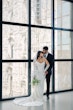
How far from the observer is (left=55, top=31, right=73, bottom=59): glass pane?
850 centimetres

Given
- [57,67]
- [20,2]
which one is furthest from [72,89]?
[20,2]

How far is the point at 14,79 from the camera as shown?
23.6 ft

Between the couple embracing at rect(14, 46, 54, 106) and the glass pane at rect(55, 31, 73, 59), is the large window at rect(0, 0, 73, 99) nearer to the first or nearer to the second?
the glass pane at rect(55, 31, 73, 59)

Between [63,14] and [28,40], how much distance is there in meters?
2.21

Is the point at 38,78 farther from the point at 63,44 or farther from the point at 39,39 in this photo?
the point at 63,44

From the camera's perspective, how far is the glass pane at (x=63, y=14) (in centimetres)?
853

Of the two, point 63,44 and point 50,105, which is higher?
point 63,44

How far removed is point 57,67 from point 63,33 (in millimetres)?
1371

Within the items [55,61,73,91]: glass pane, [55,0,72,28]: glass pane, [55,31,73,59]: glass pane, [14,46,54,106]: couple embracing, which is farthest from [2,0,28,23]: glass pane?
[55,61,73,91]: glass pane

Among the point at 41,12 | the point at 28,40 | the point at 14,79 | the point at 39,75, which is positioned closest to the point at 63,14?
the point at 41,12

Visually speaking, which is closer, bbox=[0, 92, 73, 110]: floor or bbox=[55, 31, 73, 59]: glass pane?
bbox=[0, 92, 73, 110]: floor

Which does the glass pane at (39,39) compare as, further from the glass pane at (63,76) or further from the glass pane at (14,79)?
the glass pane at (63,76)

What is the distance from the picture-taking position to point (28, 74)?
7.43m

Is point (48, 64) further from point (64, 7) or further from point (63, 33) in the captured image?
point (64, 7)
